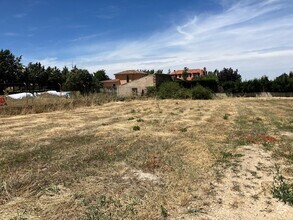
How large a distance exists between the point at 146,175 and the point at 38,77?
64.2m

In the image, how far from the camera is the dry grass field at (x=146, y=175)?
5031 mm

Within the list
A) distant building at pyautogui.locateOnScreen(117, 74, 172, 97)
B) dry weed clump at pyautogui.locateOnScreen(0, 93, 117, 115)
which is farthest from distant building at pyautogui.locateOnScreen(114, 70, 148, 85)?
dry weed clump at pyautogui.locateOnScreen(0, 93, 117, 115)

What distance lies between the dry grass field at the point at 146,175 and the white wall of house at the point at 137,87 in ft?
108

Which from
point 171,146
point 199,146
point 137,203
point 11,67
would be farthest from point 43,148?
point 11,67

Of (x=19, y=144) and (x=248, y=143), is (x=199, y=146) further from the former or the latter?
(x=19, y=144)

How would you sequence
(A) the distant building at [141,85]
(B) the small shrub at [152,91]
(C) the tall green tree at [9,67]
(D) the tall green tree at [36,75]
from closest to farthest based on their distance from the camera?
(B) the small shrub at [152,91] → (A) the distant building at [141,85] → (C) the tall green tree at [9,67] → (D) the tall green tree at [36,75]

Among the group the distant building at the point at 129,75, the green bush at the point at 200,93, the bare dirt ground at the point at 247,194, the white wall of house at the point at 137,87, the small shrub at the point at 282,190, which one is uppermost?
the distant building at the point at 129,75

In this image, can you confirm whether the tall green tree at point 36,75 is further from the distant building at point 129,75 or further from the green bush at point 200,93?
the green bush at point 200,93

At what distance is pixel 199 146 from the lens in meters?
9.45

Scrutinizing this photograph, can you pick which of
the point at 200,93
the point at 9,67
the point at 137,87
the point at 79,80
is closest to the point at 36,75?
the point at 9,67

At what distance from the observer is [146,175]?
680 centimetres

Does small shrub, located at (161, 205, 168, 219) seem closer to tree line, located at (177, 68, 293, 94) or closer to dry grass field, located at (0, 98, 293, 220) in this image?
dry grass field, located at (0, 98, 293, 220)

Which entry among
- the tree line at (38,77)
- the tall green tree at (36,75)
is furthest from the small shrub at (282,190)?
the tall green tree at (36,75)

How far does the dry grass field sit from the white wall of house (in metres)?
32.8
